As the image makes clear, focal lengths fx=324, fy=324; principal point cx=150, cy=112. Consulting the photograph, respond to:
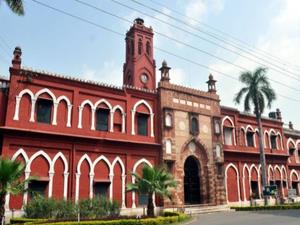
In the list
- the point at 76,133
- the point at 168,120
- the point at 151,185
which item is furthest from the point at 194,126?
the point at 76,133

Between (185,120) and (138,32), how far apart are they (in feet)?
55.4

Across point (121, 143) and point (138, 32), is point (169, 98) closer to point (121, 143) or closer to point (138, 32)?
point (121, 143)

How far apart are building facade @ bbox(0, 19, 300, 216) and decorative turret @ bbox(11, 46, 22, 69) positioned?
7 centimetres

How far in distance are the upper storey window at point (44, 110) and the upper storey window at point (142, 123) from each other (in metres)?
7.66

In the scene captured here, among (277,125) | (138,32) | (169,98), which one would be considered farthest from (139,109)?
(277,125)

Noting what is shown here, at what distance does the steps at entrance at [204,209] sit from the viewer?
88.8ft

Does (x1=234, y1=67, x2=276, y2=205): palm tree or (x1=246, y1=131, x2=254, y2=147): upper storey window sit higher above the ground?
(x1=234, y1=67, x2=276, y2=205): palm tree

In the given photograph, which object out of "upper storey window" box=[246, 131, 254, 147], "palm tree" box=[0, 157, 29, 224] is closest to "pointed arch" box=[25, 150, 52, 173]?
"palm tree" box=[0, 157, 29, 224]

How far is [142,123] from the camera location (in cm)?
2831

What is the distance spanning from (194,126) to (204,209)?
7525mm

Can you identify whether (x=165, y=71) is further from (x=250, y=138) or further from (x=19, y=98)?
(x=250, y=138)

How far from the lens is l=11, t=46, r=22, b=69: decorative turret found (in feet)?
74.9

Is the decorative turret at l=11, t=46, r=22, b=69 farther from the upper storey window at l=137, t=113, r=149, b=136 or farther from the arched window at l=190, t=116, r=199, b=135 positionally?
the arched window at l=190, t=116, r=199, b=135

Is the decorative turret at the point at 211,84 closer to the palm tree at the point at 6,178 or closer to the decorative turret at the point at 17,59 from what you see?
the decorative turret at the point at 17,59
